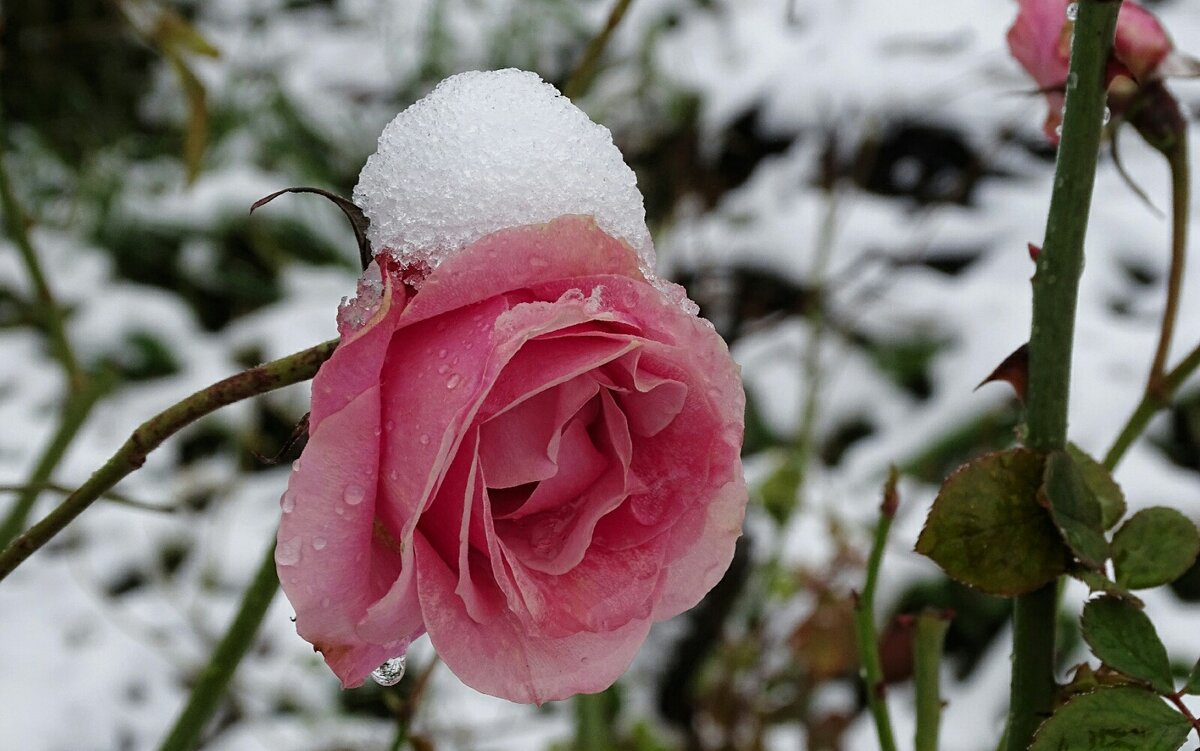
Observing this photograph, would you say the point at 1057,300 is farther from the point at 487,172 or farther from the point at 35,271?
the point at 35,271

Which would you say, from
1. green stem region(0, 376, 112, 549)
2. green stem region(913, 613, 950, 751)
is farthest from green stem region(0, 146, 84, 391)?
green stem region(913, 613, 950, 751)

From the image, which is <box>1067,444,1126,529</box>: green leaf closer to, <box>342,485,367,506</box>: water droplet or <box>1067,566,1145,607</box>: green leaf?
<box>1067,566,1145,607</box>: green leaf

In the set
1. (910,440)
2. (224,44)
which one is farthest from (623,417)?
(224,44)

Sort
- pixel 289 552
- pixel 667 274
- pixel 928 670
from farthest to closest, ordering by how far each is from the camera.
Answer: pixel 667 274, pixel 928 670, pixel 289 552

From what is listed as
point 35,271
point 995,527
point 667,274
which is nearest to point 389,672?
point 995,527

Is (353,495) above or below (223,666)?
above

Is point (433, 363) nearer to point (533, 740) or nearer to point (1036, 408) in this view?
point (1036, 408)
